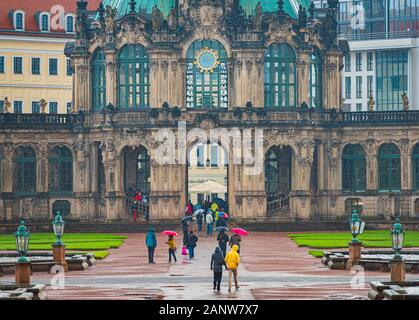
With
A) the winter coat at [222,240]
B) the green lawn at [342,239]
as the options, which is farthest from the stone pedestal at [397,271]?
the green lawn at [342,239]

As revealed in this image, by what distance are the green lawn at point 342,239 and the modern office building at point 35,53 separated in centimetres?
6033

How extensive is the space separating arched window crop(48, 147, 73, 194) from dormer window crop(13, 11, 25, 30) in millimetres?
38015

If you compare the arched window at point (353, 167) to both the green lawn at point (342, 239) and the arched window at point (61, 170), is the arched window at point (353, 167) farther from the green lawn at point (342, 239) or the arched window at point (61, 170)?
the arched window at point (61, 170)

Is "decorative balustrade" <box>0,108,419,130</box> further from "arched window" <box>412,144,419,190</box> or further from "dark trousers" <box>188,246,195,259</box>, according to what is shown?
"dark trousers" <box>188,246,195,259</box>

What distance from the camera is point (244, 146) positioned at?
133500mm

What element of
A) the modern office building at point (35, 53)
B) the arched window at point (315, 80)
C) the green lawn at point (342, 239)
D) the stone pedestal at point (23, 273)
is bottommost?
the green lawn at point (342, 239)

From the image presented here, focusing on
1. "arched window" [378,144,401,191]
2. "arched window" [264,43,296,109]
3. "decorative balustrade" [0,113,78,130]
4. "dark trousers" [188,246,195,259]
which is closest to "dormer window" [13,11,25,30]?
"decorative balustrade" [0,113,78,130]

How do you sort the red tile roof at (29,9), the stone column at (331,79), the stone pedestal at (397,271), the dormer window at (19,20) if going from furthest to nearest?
1. the dormer window at (19,20)
2. the red tile roof at (29,9)
3. the stone column at (331,79)
4. the stone pedestal at (397,271)

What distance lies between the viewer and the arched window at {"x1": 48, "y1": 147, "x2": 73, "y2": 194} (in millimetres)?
138250

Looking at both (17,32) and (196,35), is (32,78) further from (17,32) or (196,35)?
(196,35)

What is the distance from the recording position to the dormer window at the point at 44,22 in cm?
17498
